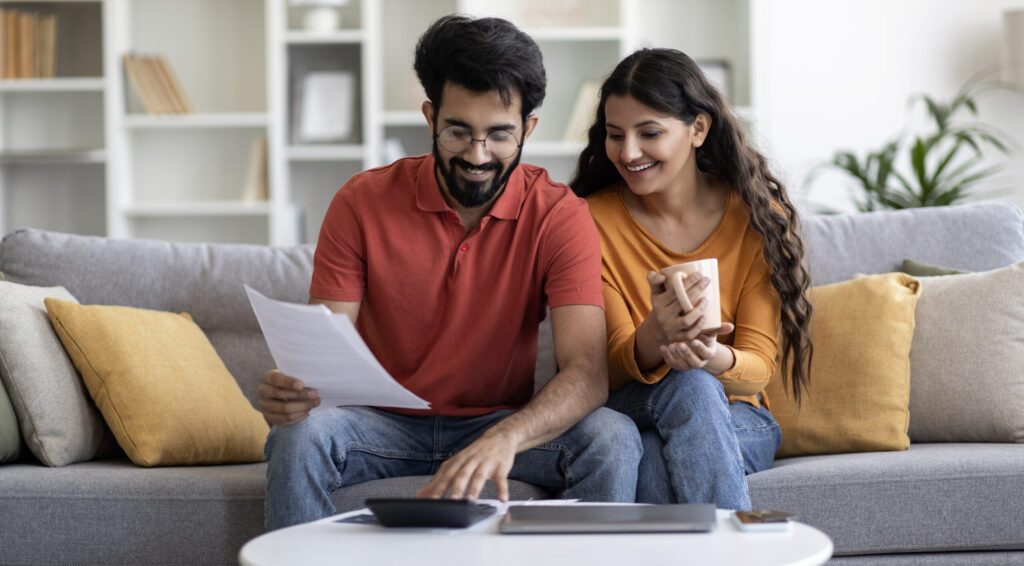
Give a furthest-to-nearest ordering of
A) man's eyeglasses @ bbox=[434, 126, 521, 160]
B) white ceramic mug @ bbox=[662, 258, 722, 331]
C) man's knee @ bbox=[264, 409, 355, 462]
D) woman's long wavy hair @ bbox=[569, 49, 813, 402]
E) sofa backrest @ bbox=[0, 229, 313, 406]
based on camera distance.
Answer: sofa backrest @ bbox=[0, 229, 313, 406] → woman's long wavy hair @ bbox=[569, 49, 813, 402] → man's eyeglasses @ bbox=[434, 126, 521, 160] → man's knee @ bbox=[264, 409, 355, 462] → white ceramic mug @ bbox=[662, 258, 722, 331]

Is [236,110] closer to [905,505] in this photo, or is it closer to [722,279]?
[722,279]

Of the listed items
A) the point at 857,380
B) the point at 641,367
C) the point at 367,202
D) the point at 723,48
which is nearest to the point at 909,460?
the point at 857,380

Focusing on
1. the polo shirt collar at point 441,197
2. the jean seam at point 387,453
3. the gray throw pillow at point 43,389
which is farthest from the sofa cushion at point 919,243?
the gray throw pillow at point 43,389

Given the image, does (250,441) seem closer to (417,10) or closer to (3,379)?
(3,379)

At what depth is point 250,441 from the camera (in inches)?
75.6

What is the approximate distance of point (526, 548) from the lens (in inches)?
41.7

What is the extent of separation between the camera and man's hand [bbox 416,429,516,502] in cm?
129

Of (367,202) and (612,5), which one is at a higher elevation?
(612,5)

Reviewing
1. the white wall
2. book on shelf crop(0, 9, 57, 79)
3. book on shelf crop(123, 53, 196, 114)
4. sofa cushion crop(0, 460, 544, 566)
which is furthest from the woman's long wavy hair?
book on shelf crop(0, 9, 57, 79)

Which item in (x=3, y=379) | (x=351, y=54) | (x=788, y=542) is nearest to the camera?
(x=788, y=542)

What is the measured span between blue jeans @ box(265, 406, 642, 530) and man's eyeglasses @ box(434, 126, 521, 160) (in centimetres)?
45

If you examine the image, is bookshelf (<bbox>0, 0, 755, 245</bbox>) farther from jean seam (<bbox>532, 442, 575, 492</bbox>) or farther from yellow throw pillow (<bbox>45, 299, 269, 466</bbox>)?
jean seam (<bbox>532, 442, 575, 492</bbox>)

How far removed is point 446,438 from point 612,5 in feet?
8.93

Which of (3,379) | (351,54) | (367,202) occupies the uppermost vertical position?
(351,54)
